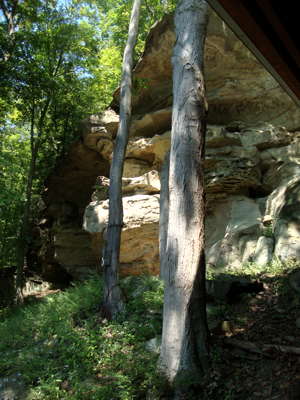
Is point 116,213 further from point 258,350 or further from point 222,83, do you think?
point 222,83

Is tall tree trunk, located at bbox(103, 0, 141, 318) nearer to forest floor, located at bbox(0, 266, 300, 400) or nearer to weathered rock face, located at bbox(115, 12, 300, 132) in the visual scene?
forest floor, located at bbox(0, 266, 300, 400)

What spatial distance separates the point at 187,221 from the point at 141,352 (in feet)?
6.81

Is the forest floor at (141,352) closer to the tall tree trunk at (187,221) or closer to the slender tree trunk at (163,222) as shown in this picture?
the tall tree trunk at (187,221)

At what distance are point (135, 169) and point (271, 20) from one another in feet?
36.4

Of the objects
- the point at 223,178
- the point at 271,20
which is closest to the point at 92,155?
the point at 223,178

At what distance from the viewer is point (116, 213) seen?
7.87 metres

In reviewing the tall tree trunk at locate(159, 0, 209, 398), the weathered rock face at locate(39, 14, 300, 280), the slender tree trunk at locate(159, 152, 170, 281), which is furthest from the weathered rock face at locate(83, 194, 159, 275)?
the tall tree trunk at locate(159, 0, 209, 398)

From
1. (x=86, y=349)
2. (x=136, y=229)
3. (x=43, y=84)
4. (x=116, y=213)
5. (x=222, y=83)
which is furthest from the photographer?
(x=43, y=84)

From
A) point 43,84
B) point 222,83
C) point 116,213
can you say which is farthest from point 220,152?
point 43,84

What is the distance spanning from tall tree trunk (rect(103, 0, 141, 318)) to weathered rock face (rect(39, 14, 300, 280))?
3084 millimetres

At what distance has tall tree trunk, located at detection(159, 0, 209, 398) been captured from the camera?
4812 mm

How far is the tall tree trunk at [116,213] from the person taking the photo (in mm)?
7183

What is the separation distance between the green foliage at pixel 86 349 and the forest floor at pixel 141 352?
14 millimetres

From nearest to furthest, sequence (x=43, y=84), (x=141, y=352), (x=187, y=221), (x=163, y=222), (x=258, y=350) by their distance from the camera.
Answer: (x=258, y=350) → (x=187, y=221) → (x=141, y=352) → (x=163, y=222) → (x=43, y=84)
